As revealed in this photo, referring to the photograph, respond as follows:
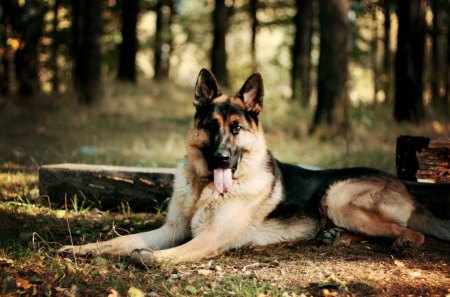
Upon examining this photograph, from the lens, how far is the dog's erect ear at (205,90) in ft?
15.6

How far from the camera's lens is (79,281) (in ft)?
12.0

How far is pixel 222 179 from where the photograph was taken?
4.51 metres

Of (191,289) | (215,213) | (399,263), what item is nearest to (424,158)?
(399,263)

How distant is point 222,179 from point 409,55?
10.2 meters

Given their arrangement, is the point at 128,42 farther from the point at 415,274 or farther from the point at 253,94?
the point at 415,274

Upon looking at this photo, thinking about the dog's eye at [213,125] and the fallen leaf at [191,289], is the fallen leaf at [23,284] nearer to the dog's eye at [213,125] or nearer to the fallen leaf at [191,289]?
the fallen leaf at [191,289]

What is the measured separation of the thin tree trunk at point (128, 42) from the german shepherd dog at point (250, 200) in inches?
622

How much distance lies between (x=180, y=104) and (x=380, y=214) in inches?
535

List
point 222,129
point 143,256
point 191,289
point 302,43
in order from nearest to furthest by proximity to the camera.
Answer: point 191,289 < point 143,256 < point 222,129 < point 302,43

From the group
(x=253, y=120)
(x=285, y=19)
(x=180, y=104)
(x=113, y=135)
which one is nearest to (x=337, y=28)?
(x=113, y=135)

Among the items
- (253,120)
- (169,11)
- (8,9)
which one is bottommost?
(253,120)

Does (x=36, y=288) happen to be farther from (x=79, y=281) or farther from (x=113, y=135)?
(x=113, y=135)

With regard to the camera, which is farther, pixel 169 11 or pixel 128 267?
pixel 169 11

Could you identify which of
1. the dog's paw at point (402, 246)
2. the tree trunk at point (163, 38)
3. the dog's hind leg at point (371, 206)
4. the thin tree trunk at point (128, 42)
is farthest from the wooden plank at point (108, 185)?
the tree trunk at point (163, 38)
